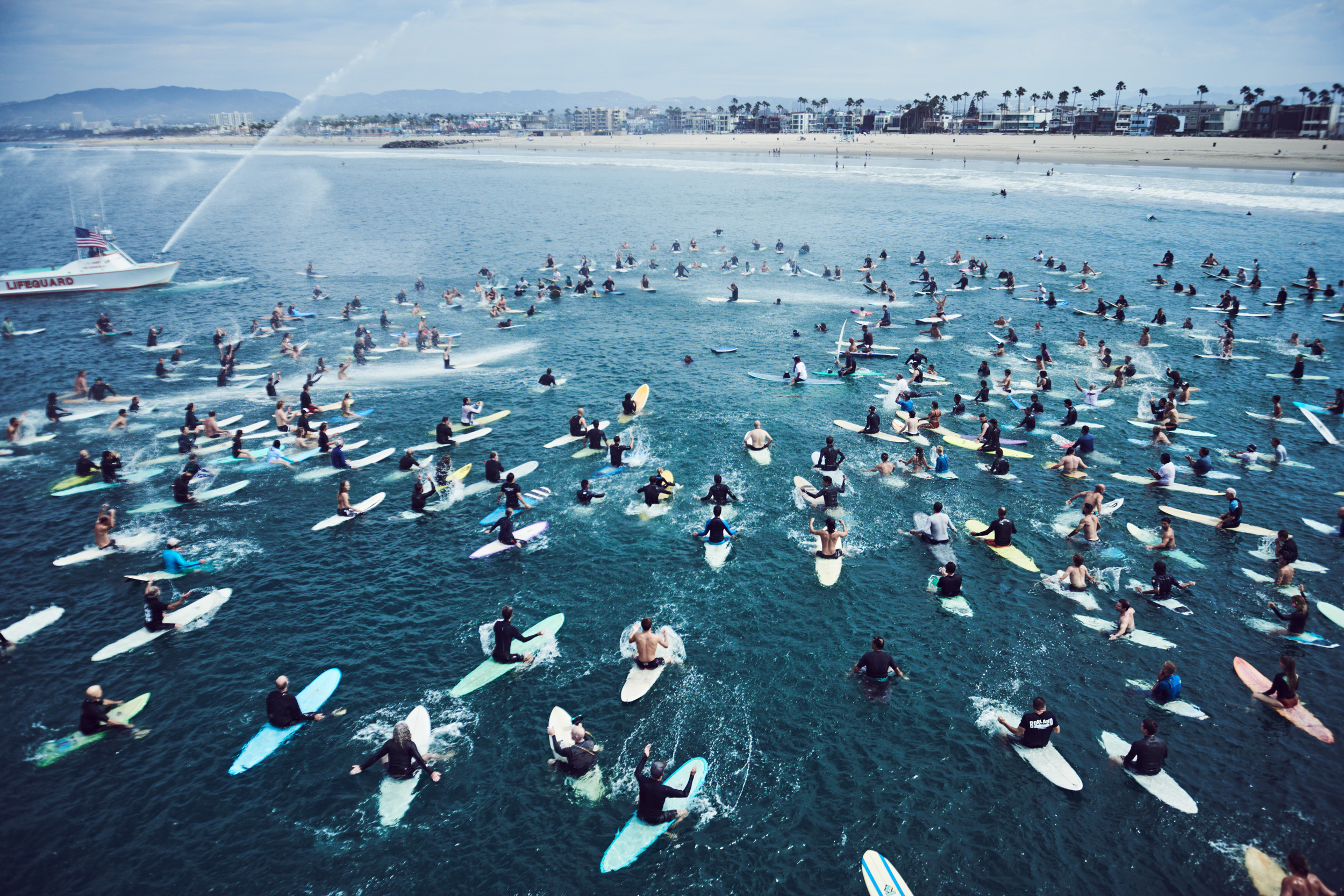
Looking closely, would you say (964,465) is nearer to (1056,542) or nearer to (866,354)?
(1056,542)

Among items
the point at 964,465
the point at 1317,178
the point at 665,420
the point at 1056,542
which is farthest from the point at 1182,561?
the point at 1317,178

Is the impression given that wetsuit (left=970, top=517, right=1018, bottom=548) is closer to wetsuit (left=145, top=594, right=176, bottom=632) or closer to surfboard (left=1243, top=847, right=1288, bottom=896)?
surfboard (left=1243, top=847, right=1288, bottom=896)

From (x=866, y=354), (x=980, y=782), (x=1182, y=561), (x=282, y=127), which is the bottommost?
(x=980, y=782)

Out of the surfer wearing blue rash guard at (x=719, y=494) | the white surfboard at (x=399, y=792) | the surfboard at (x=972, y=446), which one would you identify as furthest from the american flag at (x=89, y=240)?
the surfboard at (x=972, y=446)

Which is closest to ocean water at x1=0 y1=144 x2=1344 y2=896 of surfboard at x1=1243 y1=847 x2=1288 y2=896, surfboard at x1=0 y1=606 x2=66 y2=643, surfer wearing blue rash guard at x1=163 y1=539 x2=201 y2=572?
surfboard at x1=1243 y1=847 x2=1288 y2=896

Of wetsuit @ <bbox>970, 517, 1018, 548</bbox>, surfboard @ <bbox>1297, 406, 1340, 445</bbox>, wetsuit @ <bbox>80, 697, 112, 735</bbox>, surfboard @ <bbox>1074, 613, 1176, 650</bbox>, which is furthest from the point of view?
surfboard @ <bbox>1297, 406, 1340, 445</bbox>
